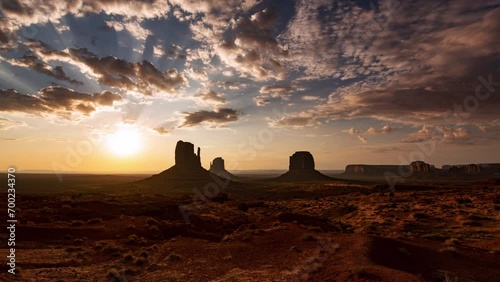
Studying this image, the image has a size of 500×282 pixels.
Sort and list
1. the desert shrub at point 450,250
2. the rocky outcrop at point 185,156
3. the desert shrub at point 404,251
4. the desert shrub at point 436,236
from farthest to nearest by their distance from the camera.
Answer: the rocky outcrop at point 185,156 → the desert shrub at point 436,236 → the desert shrub at point 450,250 → the desert shrub at point 404,251

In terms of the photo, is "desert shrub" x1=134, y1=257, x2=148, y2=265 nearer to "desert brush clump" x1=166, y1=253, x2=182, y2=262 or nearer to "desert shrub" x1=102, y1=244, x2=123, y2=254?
"desert brush clump" x1=166, y1=253, x2=182, y2=262

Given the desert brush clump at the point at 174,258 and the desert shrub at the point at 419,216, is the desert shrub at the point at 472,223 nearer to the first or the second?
the desert shrub at the point at 419,216

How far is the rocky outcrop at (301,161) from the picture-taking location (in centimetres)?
16788

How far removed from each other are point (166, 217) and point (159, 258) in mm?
22303

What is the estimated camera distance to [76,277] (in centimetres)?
1248

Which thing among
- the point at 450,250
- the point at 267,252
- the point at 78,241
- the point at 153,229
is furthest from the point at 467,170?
the point at 78,241

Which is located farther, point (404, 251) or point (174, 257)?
point (174, 257)

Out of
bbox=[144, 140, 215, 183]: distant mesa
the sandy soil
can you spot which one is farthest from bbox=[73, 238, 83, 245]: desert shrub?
bbox=[144, 140, 215, 183]: distant mesa

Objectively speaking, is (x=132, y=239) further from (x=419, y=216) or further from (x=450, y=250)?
(x=419, y=216)

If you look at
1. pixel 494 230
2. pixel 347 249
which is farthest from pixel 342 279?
pixel 494 230

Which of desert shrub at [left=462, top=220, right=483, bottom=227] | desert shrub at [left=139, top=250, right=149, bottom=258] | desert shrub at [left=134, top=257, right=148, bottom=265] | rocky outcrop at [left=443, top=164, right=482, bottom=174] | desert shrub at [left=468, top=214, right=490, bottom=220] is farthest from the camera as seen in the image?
rocky outcrop at [left=443, top=164, right=482, bottom=174]

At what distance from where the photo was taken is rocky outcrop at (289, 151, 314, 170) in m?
168

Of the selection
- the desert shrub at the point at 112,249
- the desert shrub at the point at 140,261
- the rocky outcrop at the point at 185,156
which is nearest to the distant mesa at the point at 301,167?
the rocky outcrop at the point at 185,156

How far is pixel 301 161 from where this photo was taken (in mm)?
169000
